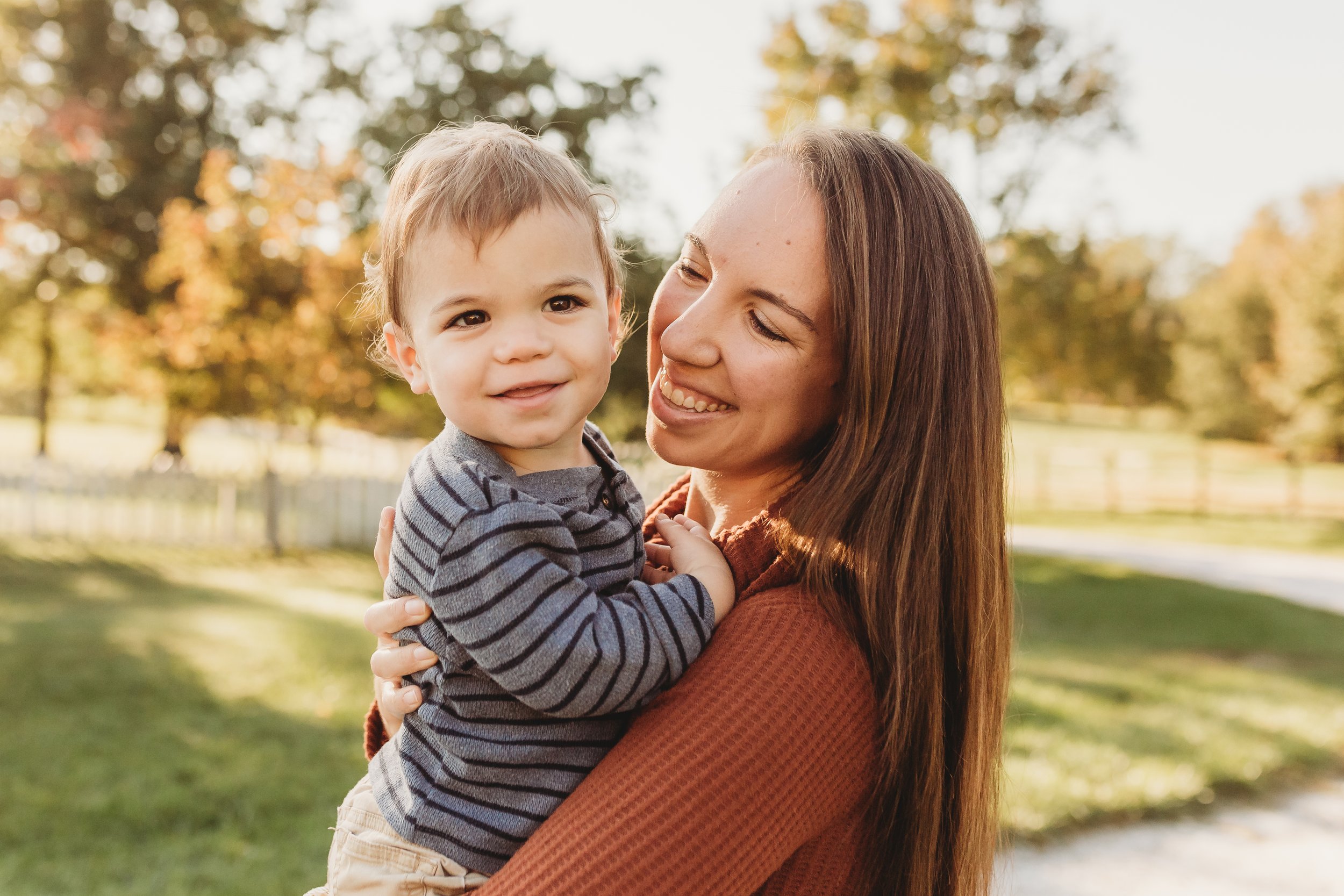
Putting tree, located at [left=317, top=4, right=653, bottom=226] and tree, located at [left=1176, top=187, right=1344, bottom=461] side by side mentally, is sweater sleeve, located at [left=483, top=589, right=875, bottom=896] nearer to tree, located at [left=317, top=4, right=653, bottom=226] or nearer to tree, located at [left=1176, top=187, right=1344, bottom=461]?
tree, located at [left=317, top=4, right=653, bottom=226]

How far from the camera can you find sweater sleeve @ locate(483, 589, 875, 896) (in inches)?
54.8

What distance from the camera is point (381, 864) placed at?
1.70 metres

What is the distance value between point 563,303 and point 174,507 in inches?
536

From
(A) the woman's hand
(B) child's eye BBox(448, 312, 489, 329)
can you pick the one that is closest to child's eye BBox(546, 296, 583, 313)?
(B) child's eye BBox(448, 312, 489, 329)

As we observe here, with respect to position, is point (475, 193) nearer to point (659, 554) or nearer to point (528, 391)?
point (528, 391)

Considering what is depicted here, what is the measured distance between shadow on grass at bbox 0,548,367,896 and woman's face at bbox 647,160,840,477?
298 cm

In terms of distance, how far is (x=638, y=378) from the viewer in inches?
569

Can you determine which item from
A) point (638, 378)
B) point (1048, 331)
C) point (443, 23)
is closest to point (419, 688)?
point (638, 378)

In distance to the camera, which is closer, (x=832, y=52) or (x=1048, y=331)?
(x=832, y=52)

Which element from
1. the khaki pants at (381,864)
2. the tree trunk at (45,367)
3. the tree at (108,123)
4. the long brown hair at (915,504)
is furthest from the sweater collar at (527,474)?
the tree trunk at (45,367)

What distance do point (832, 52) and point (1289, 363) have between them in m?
20.7

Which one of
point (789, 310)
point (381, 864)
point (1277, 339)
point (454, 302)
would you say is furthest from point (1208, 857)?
point (1277, 339)

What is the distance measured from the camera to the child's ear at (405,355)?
187 cm

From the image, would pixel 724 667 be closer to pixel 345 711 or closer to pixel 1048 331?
pixel 345 711
